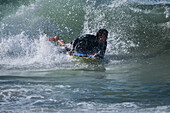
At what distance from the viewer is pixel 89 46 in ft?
26.9

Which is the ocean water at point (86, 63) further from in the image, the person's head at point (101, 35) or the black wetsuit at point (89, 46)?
the person's head at point (101, 35)

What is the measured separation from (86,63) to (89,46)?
514 mm

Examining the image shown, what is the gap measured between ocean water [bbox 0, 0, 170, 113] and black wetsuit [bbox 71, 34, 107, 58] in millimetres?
357

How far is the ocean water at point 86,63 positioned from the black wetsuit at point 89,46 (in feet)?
1.17

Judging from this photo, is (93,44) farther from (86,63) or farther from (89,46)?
(86,63)

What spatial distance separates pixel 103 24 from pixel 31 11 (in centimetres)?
443

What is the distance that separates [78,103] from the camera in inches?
157

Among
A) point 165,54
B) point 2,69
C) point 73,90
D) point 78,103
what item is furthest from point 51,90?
Answer: point 165,54

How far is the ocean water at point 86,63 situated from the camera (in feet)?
13.4

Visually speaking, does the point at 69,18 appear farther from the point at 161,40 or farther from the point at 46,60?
the point at 46,60

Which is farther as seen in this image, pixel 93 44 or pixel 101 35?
pixel 93 44

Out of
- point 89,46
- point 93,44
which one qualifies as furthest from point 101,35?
point 89,46

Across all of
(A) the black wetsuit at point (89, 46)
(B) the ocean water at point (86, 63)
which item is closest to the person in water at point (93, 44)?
(A) the black wetsuit at point (89, 46)

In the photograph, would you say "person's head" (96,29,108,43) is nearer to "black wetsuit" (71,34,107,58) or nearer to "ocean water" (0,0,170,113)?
"black wetsuit" (71,34,107,58)
